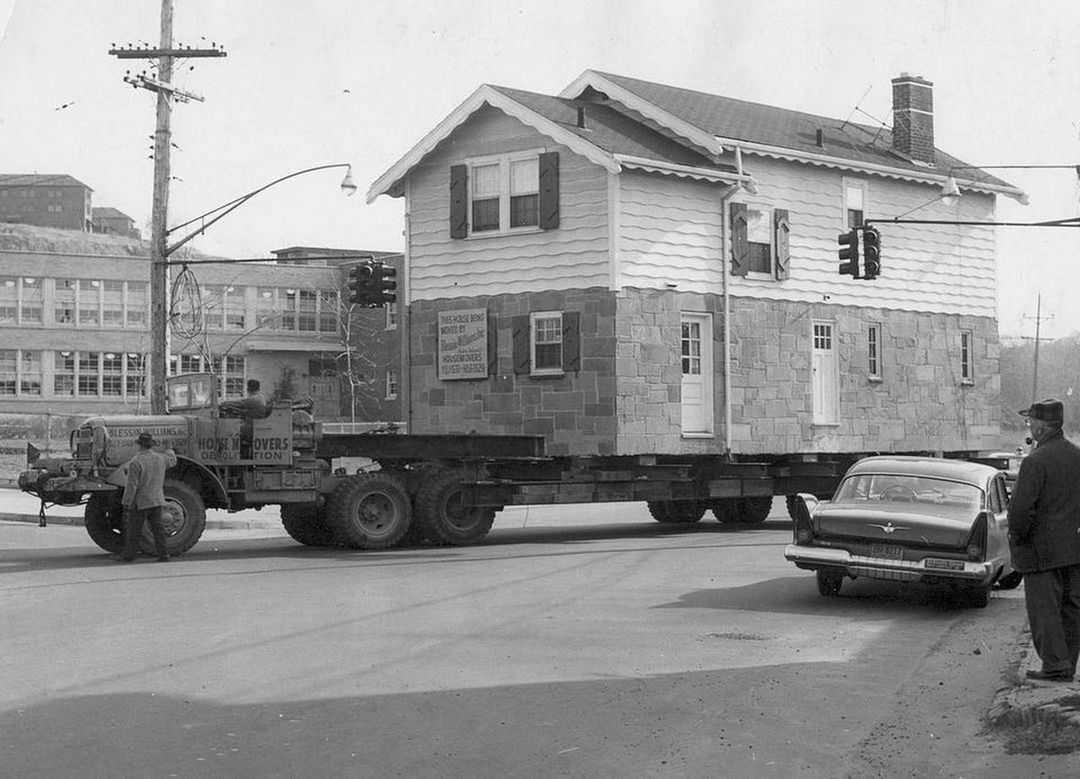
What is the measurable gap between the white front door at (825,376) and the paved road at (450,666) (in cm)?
1070

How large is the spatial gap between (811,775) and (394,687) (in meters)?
3.16

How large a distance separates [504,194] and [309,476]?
8.23 m

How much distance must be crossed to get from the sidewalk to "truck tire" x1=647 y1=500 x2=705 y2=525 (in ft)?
22.8

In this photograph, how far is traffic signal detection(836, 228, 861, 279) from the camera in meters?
27.2

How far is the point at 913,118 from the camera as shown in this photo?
3334cm

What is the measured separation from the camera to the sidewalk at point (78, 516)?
26.6m

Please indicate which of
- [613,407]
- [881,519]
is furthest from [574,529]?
[881,519]

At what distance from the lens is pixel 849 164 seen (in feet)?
96.0

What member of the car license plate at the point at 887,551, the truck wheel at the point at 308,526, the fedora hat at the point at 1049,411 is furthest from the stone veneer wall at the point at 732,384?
the fedora hat at the point at 1049,411

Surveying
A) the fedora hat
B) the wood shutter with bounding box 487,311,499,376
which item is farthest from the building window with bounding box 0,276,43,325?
the fedora hat

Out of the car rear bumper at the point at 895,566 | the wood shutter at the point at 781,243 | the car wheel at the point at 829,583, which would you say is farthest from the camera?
the wood shutter at the point at 781,243

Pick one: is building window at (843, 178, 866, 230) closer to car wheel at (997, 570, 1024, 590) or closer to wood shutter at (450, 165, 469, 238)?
wood shutter at (450, 165, 469, 238)

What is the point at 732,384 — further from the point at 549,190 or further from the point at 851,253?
the point at 549,190

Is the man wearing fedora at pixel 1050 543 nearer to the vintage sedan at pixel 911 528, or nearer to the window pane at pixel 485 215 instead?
the vintage sedan at pixel 911 528
